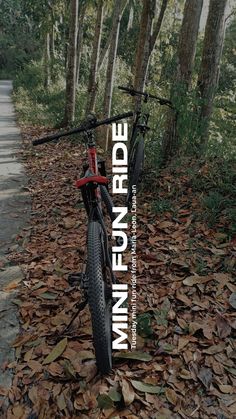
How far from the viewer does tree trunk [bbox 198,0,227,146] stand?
597cm

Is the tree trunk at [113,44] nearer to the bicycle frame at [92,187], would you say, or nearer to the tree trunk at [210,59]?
the tree trunk at [210,59]

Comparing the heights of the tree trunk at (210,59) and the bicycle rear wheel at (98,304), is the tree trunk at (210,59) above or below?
above

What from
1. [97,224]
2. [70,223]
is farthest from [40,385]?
[70,223]

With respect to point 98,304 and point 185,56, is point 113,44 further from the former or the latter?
point 98,304

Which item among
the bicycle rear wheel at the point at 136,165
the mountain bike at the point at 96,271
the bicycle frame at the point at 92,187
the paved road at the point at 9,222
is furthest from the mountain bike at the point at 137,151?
the mountain bike at the point at 96,271

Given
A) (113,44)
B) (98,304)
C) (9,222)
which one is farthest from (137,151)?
(113,44)

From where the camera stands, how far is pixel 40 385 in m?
2.83

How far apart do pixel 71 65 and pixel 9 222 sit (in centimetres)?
787

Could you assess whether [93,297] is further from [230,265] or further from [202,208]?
[202,208]

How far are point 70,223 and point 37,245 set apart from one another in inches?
28.2

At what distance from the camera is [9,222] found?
5734 mm

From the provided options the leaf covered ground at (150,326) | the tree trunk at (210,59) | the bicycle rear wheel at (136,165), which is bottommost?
the leaf covered ground at (150,326)

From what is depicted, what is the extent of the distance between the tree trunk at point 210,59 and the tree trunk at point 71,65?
6.57 metres

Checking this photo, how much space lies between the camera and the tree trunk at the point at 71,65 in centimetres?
1142
